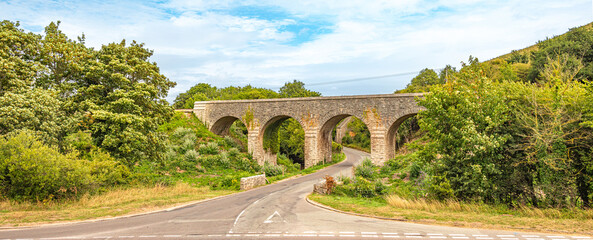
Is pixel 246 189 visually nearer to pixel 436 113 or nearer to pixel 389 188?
pixel 389 188

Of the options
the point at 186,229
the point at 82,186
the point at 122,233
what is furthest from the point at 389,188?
the point at 82,186

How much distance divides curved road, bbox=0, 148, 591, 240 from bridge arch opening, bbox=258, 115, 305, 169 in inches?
931

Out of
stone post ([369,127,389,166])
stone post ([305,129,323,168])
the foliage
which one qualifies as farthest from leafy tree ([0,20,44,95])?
stone post ([369,127,389,166])

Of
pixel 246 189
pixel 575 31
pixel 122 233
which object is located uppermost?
pixel 575 31

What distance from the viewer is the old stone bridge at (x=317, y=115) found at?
3103 cm

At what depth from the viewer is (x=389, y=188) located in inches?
694

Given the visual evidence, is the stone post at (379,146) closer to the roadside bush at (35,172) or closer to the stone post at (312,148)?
the stone post at (312,148)

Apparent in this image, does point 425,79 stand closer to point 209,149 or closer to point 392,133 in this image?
point 392,133

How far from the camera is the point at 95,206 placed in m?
13.9

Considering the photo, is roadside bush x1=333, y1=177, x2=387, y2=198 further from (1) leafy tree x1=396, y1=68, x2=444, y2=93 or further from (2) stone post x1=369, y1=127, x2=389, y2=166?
(1) leafy tree x1=396, y1=68, x2=444, y2=93

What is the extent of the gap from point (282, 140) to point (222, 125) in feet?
41.3

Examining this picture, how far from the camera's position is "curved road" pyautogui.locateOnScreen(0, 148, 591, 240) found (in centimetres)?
934

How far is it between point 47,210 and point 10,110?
5.99 metres

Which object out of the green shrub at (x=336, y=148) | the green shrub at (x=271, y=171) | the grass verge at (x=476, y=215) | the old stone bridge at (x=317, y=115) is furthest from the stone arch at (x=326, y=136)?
the grass verge at (x=476, y=215)
